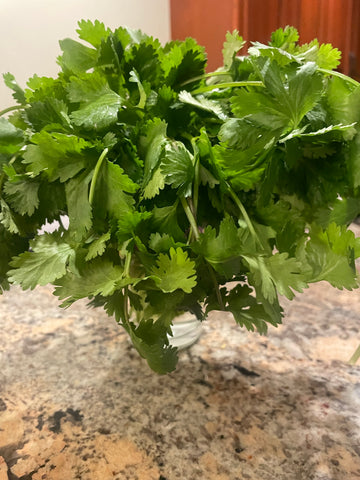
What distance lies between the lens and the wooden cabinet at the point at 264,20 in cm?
144

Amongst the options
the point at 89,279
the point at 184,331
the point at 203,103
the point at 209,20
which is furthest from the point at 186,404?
the point at 209,20

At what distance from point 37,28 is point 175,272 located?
1158 millimetres

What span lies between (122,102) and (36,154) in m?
0.09

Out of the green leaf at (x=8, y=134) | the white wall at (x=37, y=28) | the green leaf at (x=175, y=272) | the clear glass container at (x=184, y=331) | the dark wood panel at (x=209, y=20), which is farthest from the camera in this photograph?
the dark wood panel at (x=209, y=20)

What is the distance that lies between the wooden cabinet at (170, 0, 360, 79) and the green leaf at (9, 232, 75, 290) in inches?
45.4

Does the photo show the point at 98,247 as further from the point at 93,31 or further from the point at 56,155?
the point at 93,31

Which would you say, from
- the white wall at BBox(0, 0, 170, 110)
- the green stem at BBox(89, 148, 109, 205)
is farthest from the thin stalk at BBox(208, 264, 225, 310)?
the white wall at BBox(0, 0, 170, 110)

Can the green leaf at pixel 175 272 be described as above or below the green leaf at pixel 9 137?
below

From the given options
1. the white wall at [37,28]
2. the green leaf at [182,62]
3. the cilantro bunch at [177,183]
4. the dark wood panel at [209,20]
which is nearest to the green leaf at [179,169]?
the cilantro bunch at [177,183]

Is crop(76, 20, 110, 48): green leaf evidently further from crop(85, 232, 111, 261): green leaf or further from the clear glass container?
the clear glass container

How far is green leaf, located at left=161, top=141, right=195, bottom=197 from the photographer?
39cm

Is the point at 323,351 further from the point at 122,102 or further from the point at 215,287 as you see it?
the point at 122,102

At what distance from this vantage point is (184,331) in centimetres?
64

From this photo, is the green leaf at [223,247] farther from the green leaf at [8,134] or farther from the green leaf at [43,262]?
the green leaf at [8,134]
